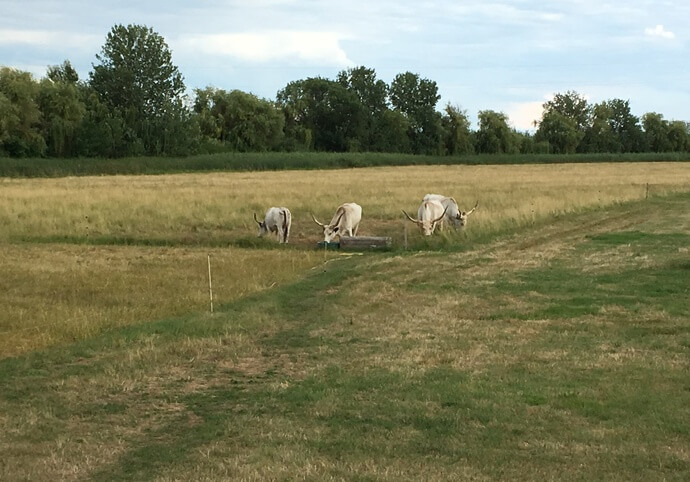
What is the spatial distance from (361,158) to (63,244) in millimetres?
62798

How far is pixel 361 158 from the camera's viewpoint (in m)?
83.4

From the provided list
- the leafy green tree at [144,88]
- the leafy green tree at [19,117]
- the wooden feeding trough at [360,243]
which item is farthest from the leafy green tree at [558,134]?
the wooden feeding trough at [360,243]

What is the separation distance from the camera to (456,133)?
112375 millimetres

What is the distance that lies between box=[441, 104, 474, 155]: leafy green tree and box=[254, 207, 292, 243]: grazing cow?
297 feet

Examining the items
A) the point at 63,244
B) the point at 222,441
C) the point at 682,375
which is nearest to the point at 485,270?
the point at 682,375

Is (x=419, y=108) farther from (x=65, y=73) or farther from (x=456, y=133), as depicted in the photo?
(x=65, y=73)

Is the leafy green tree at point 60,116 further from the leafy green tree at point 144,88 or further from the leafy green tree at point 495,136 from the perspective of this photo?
the leafy green tree at point 495,136

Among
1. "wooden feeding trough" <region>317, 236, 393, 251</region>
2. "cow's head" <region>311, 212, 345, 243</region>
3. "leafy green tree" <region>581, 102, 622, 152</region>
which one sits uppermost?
"leafy green tree" <region>581, 102, 622, 152</region>

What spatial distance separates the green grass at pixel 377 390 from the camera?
19.8ft

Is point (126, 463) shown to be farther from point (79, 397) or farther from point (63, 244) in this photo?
point (63, 244)

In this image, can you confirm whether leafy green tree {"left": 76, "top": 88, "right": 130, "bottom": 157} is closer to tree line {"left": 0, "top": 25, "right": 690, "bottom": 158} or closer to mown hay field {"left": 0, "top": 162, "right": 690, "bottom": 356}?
tree line {"left": 0, "top": 25, "right": 690, "bottom": 158}

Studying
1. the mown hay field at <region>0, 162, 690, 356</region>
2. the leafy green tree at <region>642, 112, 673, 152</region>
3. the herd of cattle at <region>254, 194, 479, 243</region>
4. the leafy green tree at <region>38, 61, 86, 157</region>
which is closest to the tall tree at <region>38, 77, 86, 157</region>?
the leafy green tree at <region>38, 61, 86, 157</region>

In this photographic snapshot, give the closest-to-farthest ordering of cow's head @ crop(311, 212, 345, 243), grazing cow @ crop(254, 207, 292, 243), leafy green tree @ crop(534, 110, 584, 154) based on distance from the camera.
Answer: cow's head @ crop(311, 212, 345, 243) → grazing cow @ crop(254, 207, 292, 243) → leafy green tree @ crop(534, 110, 584, 154)

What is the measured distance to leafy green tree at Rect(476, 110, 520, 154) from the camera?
111 metres
